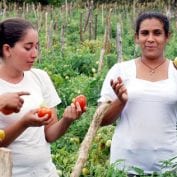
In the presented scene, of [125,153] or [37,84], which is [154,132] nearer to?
[125,153]

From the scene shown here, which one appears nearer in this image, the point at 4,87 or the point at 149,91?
the point at 4,87

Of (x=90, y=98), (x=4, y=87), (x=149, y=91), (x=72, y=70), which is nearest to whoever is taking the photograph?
(x=4, y=87)

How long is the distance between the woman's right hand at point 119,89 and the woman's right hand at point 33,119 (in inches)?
18.1

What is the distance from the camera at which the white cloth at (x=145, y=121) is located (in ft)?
10.0

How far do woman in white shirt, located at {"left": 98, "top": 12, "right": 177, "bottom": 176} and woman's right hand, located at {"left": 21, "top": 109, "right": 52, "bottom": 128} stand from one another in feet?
1.86

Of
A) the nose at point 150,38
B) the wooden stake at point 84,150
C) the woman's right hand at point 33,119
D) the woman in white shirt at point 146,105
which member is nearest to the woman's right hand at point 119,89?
the woman in white shirt at point 146,105

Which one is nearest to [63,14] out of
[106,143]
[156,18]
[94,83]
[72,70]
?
[72,70]

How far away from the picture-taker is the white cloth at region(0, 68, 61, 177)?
8.98 ft

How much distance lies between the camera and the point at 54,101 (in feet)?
9.54

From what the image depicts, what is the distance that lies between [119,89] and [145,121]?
0.29 metres

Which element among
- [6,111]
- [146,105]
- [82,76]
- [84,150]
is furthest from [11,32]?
[82,76]

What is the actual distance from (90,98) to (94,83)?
15.1 inches

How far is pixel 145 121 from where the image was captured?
3066 millimetres

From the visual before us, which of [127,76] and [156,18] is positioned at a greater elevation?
[156,18]
